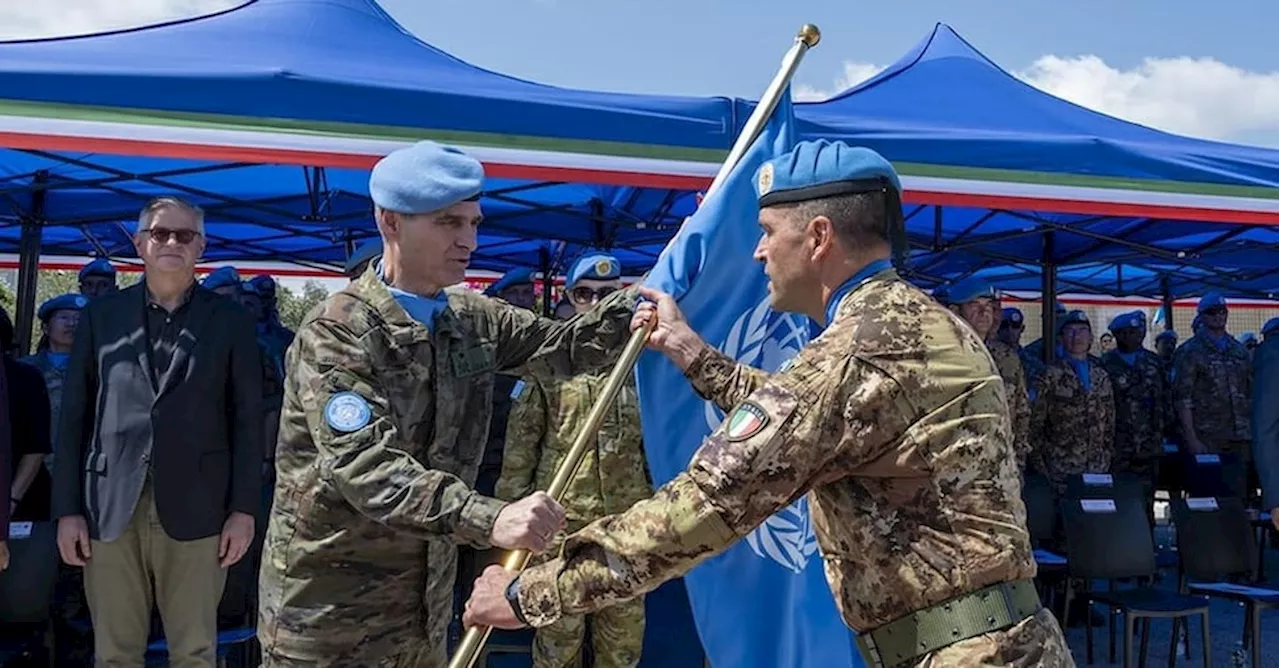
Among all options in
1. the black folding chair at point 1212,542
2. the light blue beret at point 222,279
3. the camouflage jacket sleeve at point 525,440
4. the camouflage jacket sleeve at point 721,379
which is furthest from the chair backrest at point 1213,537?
the light blue beret at point 222,279

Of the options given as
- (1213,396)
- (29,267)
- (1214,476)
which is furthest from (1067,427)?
(29,267)

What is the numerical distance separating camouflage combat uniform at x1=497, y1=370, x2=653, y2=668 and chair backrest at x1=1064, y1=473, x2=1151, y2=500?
8.05 ft

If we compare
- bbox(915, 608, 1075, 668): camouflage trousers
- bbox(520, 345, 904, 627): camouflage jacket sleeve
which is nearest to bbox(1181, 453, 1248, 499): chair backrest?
bbox(915, 608, 1075, 668): camouflage trousers

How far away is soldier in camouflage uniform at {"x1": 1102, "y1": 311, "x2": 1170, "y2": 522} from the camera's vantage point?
8.48 m

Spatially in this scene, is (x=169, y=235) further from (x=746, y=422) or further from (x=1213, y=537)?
(x=1213, y=537)

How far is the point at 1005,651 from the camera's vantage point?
163cm

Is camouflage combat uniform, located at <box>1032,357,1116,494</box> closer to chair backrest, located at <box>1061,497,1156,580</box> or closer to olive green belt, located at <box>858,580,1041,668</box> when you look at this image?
chair backrest, located at <box>1061,497,1156,580</box>

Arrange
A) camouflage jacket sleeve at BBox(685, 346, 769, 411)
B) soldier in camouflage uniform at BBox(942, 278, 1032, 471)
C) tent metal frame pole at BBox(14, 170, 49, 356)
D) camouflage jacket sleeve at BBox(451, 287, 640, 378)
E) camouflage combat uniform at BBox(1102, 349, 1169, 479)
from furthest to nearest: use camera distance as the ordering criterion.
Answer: camouflage combat uniform at BBox(1102, 349, 1169, 479), tent metal frame pole at BBox(14, 170, 49, 356), soldier in camouflage uniform at BBox(942, 278, 1032, 471), camouflage jacket sleeve at BBox(451, 287, 640, 378), camouflage jacket sleeve at BBox(685, 346, 769, 411)

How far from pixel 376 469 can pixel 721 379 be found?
3.00 ft

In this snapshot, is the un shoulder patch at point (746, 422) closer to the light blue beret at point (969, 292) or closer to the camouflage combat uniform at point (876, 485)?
the camouflage combat uniform at point (876, 485)

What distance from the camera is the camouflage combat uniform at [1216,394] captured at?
27.9 ft

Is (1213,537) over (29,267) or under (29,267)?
under

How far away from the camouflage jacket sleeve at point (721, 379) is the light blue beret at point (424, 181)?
2.37 ft

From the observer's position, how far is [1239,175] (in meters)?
5.04
